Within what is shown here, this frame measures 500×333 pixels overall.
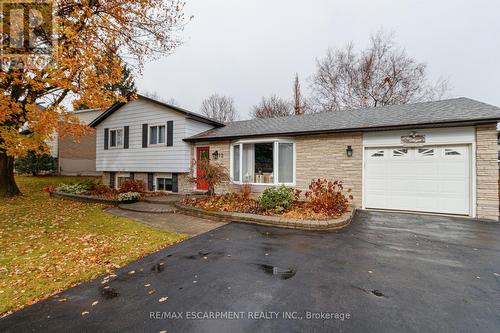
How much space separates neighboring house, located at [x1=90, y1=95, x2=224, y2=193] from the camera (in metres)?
11.8

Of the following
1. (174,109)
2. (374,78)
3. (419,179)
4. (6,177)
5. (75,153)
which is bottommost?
(6,177)

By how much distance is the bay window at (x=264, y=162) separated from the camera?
32.3 ft

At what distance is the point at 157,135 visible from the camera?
12.5m

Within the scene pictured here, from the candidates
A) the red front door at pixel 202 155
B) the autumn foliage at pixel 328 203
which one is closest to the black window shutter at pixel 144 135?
the red front door at pixel 202 155

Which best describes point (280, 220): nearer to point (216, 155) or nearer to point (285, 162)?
point (285, 162)

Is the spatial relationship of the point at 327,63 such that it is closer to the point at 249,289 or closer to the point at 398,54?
the point at 398,54

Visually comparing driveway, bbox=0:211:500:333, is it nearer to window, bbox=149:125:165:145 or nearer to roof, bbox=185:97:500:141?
roof, bbox=185:97:500:141

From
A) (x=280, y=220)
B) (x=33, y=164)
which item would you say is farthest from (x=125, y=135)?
(x=33, y=164)

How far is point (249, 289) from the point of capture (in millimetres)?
3164

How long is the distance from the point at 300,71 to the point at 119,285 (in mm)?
25182

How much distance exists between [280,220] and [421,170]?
5.45 meters

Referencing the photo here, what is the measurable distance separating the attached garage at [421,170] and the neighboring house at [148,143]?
8.48 m

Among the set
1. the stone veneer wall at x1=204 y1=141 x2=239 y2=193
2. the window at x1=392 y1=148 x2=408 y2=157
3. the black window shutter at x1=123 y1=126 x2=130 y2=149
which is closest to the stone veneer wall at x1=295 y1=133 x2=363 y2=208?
the window at x1=392 y1=148 x2=408 y2=157

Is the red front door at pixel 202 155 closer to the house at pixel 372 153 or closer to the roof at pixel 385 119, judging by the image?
the house at pixel 372 153
